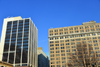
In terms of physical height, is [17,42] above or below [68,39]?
below

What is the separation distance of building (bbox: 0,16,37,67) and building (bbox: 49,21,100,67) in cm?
2373

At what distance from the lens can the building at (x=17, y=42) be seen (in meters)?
130

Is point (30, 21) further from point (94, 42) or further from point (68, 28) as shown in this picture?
point (94, 42)

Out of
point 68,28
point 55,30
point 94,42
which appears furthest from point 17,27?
point 94,42

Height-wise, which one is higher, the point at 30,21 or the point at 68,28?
the point at 30,21

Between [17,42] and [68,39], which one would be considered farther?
[68,39]

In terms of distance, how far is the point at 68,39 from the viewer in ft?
454

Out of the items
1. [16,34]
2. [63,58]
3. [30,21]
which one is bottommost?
[63,58]

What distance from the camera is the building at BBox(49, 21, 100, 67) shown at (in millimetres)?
132250

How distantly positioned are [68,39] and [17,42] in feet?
176

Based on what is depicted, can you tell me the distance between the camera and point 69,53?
133m

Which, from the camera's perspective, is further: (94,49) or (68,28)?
(68,28)

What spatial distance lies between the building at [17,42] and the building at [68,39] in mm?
23731

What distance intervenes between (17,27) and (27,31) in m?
13.3
